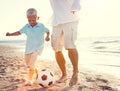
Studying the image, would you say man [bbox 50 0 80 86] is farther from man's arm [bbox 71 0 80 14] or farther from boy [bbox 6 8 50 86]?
boy [bbox 6 8 50 86]

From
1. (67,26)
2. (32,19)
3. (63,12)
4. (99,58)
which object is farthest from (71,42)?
(99,58)

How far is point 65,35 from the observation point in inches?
241

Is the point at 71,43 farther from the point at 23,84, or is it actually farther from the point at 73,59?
the point at 23,84

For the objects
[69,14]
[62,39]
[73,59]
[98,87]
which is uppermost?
[69,14]

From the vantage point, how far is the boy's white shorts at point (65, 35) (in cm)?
608

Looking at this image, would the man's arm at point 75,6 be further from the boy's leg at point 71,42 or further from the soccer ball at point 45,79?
the soccer ball at point 45,79

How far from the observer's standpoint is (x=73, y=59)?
6.10 metres

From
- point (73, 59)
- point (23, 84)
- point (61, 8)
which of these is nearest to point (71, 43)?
point (73, 59)

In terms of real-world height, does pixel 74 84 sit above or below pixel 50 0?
below

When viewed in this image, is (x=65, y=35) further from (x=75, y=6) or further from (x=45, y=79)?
(x=45, y=79)

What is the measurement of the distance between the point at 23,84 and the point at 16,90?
21.4 inches

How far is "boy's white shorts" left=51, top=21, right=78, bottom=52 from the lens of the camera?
19.9ft

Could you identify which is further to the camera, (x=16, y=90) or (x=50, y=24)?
(x=50, y=24)

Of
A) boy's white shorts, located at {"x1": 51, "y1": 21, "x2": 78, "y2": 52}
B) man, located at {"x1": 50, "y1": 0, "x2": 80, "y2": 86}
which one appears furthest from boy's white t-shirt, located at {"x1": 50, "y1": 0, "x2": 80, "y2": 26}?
boy's white shorts, located at {"x1": 51, "y1": 21, "x2": 78, "y2": 52}
